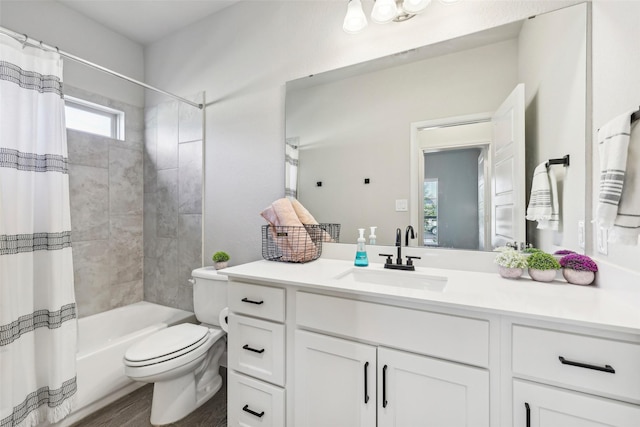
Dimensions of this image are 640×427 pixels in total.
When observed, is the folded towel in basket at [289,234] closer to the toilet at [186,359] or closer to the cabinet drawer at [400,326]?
the cabinet drawer at [400,326]

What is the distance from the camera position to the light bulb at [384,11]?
1422 mm

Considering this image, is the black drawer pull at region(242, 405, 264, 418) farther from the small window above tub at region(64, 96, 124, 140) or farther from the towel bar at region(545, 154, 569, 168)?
the small window above tub at region(64, 96, 124, 140)

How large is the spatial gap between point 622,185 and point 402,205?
2.71ft

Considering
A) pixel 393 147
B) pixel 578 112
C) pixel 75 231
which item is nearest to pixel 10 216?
pixel 75 231

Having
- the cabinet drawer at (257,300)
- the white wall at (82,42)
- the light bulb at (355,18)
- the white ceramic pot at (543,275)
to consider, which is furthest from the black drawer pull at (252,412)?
the white wall at (82,42)

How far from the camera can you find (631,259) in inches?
35.1

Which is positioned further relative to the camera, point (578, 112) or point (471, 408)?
point (578, 112)

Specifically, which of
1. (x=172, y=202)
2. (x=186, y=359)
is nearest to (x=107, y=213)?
(x=172, y=202)

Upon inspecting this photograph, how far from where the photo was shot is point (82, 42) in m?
2.18

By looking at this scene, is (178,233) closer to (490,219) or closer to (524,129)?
(490,219)

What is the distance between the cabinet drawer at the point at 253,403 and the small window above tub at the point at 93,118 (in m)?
2.23

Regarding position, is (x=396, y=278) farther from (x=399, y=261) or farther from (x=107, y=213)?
(x=107, y=213)

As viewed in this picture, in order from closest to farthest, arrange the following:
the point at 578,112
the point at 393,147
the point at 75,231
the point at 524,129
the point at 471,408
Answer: the point at 471,408, the point at 578,112, the point at 524,129, the point at 393,147, the point at 75,231

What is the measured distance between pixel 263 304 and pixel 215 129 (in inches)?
59.4
